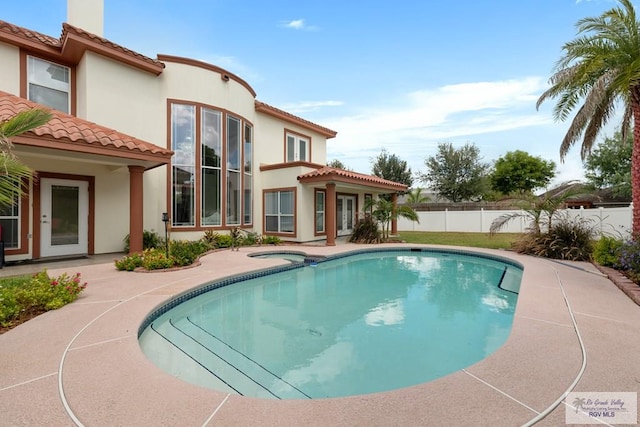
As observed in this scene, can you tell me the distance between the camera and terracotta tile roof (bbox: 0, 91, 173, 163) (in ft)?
23.9

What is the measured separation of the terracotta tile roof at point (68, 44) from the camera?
940 centimetres

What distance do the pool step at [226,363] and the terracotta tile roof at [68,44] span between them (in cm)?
990

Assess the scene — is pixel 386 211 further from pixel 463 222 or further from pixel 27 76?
pixel 27 76

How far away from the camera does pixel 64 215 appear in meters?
10.4

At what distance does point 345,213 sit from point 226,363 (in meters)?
15.8

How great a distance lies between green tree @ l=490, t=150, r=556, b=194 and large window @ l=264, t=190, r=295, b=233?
1161 inches

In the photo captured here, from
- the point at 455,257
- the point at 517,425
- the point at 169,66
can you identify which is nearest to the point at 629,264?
the point at 455,257

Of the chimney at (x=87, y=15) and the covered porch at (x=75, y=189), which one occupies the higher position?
the chimney at (x=87, y=15)

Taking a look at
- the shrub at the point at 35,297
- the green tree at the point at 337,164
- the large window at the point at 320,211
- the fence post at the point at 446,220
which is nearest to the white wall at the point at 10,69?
the shrub at the point at 35,297

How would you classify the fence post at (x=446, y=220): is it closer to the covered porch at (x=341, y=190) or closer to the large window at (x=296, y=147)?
the covered porch at (x=341, y=190)

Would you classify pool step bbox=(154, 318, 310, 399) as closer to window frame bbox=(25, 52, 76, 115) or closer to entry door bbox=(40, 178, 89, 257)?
entry door bbox=(40, 178, 89, 257)

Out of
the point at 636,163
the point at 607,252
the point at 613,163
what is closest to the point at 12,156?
the point at 607,252

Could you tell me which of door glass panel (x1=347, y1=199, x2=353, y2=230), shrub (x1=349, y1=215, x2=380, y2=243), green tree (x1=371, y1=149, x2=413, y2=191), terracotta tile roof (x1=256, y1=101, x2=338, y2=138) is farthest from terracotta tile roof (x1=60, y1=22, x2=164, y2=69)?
green tree (x1=371, y1=149, x2=413, y2=191)

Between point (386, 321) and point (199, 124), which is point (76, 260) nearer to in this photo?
point (199, 124)
